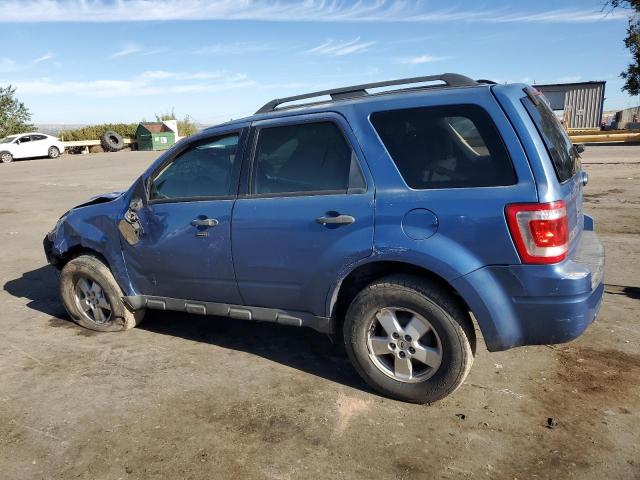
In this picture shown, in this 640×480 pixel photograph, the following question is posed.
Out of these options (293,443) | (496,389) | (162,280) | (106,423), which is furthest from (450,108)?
(106,423)

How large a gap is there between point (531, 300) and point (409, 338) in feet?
2.40

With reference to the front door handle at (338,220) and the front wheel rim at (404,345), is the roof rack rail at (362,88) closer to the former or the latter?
the front door handle at (338,220)

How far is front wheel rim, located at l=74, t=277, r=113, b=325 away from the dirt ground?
0.22m

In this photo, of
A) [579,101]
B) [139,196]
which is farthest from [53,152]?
[579,101]

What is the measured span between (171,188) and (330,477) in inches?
97.0

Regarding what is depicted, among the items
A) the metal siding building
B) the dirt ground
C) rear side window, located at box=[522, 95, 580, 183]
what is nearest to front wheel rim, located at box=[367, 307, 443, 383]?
the dirt ground

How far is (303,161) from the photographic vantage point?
3457mm

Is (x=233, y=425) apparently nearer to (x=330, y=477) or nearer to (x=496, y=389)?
(x=330, y=477)

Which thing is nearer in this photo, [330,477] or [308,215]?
[330,477]

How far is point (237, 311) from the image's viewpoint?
12.4ft

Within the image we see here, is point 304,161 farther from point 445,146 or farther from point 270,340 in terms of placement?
point 270,340

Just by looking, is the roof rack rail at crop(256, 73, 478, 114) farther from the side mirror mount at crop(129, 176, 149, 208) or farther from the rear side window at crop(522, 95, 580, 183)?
the side mirror mount at crop(129, 176, 149, 208)

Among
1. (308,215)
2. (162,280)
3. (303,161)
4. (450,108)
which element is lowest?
(162,280)

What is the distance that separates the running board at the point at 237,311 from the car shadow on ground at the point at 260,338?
403 mm
